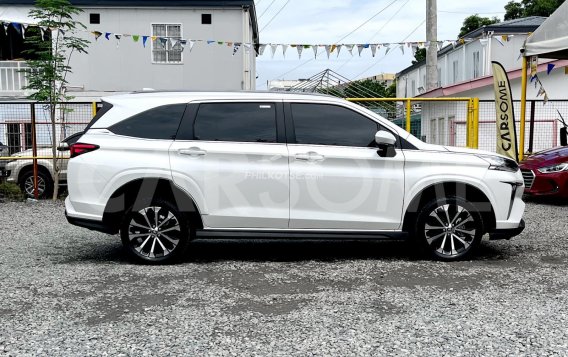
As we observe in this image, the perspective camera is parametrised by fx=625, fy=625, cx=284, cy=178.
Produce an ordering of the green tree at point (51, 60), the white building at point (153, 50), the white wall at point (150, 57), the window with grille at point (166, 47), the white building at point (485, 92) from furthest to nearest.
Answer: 1. the window with grille at point (166, 47)
2. the white wall at point (150, 57)
3. the white building at point (153, 50)
4. the white building at point (485, 92)
5. the green tree at point (51, 60)

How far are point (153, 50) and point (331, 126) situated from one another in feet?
56.6

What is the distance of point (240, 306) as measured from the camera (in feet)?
16.7

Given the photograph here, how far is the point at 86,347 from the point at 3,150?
9.87 m

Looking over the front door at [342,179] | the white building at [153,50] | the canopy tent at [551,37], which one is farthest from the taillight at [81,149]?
the white building at [153,50]

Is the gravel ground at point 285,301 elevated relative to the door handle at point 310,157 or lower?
lower

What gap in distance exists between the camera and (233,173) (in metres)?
6.48

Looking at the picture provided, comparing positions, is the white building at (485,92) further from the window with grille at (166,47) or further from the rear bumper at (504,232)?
the window with grille at (166,47)

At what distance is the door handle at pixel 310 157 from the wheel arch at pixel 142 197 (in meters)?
1.19

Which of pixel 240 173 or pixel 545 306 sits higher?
pixel 240 173

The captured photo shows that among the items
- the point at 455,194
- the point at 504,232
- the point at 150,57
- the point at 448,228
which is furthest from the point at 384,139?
the point at 150,57

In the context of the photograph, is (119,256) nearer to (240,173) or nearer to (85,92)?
(240,173)

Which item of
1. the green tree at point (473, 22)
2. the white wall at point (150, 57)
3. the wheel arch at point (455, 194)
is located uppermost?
the green tree at point (473, 22)

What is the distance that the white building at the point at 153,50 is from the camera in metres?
22.2

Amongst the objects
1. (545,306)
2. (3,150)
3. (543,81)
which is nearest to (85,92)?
(3,150)
